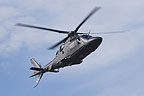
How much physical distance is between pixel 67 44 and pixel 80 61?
4117 mm

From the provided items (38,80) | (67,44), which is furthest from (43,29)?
(38,80)

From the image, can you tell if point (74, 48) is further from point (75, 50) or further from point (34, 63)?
point (34, 63)

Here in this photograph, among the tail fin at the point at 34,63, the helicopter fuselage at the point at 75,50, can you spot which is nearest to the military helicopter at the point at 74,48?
the helicopter fuselage at the point at 75,50

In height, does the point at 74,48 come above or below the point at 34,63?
below

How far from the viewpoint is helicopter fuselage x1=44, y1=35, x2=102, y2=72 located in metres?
49.9

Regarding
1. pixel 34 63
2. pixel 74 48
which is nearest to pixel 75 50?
pixel 74 48

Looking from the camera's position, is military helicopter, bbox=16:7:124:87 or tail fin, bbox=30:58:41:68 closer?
military helicopter, bbox=16:7:124:87

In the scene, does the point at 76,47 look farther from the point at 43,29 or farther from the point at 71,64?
the point at 43,29

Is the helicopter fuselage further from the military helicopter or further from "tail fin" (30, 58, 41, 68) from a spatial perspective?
"tail fin" (30, 58, 41, 68)

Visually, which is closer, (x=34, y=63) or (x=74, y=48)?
(x=74, y=48)

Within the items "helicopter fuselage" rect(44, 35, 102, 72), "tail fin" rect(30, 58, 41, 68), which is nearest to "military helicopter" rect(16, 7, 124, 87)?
"helicopter fuselage" rect(44, 35, 102, 72)

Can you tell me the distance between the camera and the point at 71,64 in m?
54.7

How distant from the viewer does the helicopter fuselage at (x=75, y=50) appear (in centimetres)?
4994

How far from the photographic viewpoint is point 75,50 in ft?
171
